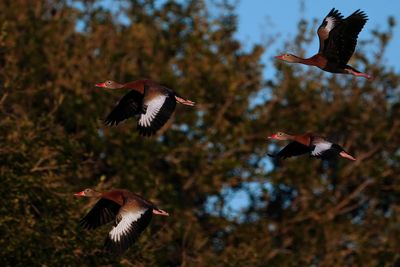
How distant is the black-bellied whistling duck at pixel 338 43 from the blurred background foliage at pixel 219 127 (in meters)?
6.39

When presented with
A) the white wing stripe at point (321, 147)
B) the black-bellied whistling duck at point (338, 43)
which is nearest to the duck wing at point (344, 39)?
the black-bellied whistling duck at point (338, 43)

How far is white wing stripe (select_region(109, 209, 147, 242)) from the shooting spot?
13.0 m

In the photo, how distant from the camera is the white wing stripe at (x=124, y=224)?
13.0 meters

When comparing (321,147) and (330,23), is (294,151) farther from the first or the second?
(330,23)

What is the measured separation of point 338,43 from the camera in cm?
1415

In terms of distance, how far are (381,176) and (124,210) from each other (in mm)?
15422

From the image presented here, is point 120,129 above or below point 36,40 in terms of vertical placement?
below

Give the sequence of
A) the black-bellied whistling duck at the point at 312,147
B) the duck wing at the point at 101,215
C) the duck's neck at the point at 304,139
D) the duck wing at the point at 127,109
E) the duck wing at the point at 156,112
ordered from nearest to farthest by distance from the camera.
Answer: the black-bellied whistling duck at the point at 312,147
the duck wing at the point at 156,112
the duck's neck at the point at 304,139
the duck wing at the point at 101,215
the duck wing at the point at 127,109

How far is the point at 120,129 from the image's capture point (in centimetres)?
2466

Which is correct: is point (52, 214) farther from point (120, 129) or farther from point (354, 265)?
point (354, 265)

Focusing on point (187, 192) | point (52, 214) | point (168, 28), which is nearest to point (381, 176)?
point (187, 192)

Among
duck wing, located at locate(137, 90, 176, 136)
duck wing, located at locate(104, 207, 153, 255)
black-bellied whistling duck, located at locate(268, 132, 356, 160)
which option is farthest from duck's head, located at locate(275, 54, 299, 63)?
duck wing, located at locate(104, 207, 153, 255)

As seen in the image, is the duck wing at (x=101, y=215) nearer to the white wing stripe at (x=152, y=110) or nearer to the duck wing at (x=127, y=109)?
the white wing stripe at (x=152, y=110)

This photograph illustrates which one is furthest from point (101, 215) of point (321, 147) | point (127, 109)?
point (321, 147)
